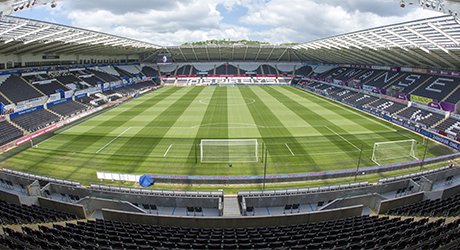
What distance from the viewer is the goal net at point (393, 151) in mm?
26966

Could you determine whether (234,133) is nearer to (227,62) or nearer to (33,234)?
(33,234)

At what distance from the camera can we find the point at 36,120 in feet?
127

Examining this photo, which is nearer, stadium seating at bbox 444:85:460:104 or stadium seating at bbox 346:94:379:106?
stadium seating at bbox 444:85:460:104

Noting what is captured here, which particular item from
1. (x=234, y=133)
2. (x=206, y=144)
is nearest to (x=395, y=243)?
(x=206, y=144)

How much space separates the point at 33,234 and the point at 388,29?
4033 cm

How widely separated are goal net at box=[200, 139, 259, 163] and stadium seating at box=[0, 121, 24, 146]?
77.6 feet

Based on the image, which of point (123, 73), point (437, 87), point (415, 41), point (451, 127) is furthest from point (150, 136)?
point (123, 73)

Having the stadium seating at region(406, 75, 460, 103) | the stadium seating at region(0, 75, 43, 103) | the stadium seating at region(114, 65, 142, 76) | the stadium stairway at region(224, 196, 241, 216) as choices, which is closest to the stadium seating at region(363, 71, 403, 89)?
the stadium seating at region(406, 75, 460, 103)

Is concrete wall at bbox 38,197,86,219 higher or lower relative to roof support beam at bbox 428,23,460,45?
lower

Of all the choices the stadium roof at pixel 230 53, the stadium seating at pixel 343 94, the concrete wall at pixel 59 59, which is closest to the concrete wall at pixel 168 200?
the concrete wall at pixel 59 59

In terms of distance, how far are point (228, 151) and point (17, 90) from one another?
3709cm

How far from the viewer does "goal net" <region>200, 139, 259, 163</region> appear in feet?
88.3

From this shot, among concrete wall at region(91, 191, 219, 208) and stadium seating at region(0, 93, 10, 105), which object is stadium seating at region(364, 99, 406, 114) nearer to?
concrete wall at region(91, 191, 219, 208)

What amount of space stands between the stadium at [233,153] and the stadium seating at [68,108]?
303mm
